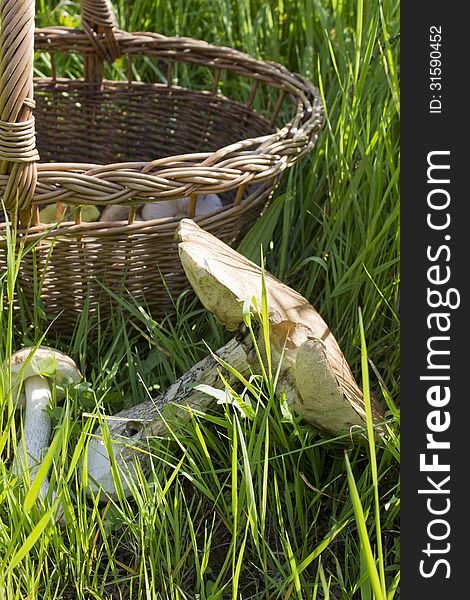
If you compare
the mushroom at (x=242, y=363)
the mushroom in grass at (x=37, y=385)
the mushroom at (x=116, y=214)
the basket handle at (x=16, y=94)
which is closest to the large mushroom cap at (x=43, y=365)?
the mushroom in grass at (x=37, y=385)

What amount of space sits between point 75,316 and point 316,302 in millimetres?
493

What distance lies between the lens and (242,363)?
3.87 ft

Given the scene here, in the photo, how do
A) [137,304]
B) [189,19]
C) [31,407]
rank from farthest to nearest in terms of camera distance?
[189,19]
[137,304]
[31,407]

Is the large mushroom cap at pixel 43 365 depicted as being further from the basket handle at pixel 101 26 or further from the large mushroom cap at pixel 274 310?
the basket handle at pixel 101 26

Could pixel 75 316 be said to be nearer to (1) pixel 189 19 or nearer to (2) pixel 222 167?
(2) pixel 222 167

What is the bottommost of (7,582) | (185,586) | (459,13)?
(185,586)

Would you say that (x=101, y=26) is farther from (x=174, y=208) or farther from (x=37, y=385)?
(x=37, y=385)

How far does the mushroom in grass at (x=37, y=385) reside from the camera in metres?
1.22

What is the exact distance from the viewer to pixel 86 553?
1.05 metres

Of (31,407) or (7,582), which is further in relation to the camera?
(31,407)

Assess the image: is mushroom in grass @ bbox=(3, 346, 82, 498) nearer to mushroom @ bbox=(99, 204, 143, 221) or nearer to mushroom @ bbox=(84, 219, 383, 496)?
mushroom @ bbox=(84, 219, 383, 496)

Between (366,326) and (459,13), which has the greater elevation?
(459,13)

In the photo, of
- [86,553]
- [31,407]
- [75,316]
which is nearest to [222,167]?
[75,316]

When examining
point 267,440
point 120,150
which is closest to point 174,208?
point 120,150
